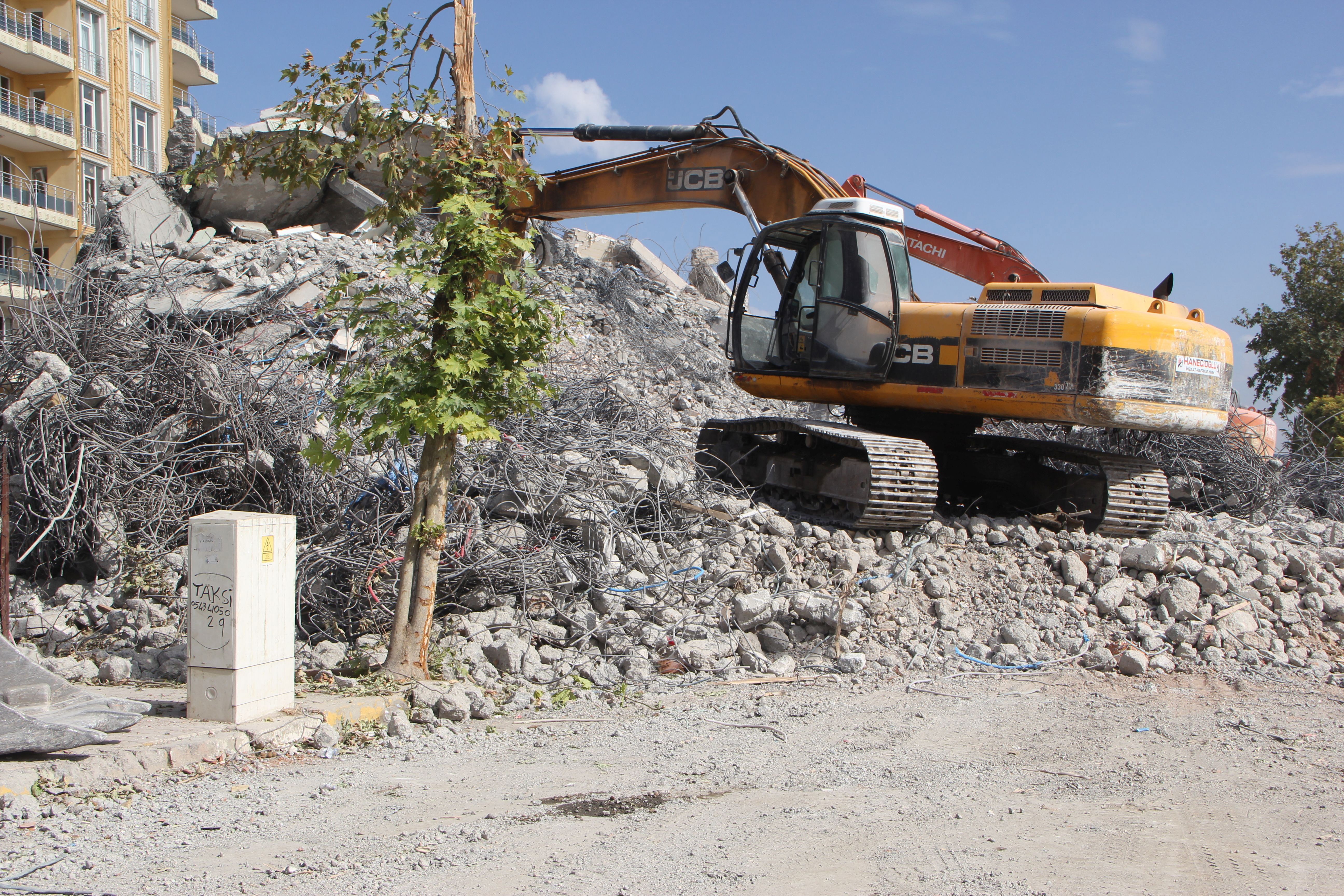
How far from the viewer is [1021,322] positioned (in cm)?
796

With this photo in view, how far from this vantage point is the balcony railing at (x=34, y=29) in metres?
29.0

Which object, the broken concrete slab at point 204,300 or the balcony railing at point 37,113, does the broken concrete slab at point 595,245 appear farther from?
the balcony railing at point 37,113

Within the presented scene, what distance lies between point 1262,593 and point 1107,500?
4.33 feet

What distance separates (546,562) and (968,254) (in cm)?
534

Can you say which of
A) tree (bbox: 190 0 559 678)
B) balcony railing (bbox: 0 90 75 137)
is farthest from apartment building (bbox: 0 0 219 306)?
tree (bbox: 190 0 559 678)

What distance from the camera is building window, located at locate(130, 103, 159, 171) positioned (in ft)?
108

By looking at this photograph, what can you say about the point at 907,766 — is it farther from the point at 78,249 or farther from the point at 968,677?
the point at 78,249

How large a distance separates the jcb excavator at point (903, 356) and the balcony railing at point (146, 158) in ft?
90.6

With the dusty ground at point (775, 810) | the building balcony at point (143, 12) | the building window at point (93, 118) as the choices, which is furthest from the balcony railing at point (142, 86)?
the dusty ground at point (775, 810)

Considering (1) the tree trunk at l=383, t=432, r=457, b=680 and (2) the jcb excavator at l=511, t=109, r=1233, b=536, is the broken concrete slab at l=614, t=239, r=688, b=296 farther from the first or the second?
(1) the tree trunk at l=383, t=432, r=457, b=680

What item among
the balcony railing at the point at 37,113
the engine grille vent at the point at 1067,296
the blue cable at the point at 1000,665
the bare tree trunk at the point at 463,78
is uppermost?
the balcony railing at the point at 37,113

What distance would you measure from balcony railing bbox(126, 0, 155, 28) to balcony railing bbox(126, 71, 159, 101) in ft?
5.53

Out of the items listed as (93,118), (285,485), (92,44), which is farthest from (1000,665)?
(92,44)

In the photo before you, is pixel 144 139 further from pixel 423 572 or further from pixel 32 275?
pixel 423 572
